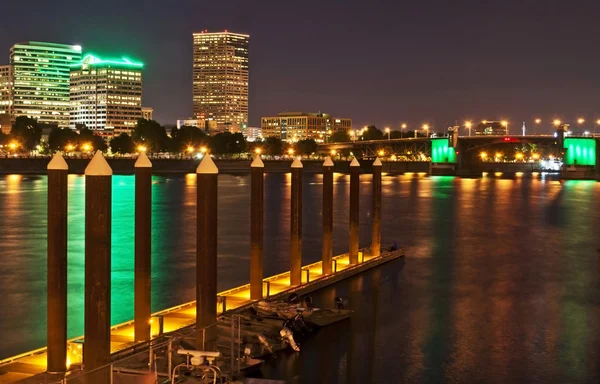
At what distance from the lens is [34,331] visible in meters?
20.0

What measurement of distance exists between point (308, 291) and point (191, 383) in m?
9.97

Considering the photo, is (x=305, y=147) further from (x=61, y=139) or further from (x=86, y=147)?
(x=61, y=139)

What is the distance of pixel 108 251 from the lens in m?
12.7

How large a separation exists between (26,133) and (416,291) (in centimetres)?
13813

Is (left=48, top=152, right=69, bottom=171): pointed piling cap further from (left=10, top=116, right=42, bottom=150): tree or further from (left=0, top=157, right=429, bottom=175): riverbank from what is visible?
(left=10, top=116, right=42, bottom=150): tree

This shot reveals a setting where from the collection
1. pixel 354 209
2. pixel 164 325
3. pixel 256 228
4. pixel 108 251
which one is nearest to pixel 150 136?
pixel 354 209

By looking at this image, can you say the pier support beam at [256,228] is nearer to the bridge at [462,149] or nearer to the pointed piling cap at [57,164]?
the pointed piling cap at [57,164]

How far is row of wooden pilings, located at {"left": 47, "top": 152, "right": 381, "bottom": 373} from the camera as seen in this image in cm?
1262

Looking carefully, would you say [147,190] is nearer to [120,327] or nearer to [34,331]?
[120,327]

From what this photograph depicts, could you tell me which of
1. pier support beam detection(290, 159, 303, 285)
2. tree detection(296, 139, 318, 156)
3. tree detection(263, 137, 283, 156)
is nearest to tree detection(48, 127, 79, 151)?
tree detection(263, 137, 283, 156)

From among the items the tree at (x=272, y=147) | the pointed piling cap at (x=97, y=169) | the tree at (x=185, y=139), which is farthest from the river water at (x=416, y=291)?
the tree at (x=272, y=147)

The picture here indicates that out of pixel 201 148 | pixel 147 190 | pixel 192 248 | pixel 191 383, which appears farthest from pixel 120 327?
pixel 201 148

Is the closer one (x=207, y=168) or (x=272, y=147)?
(x=207, y=168)

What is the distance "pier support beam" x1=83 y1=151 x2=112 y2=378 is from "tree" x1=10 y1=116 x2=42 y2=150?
14584cm
